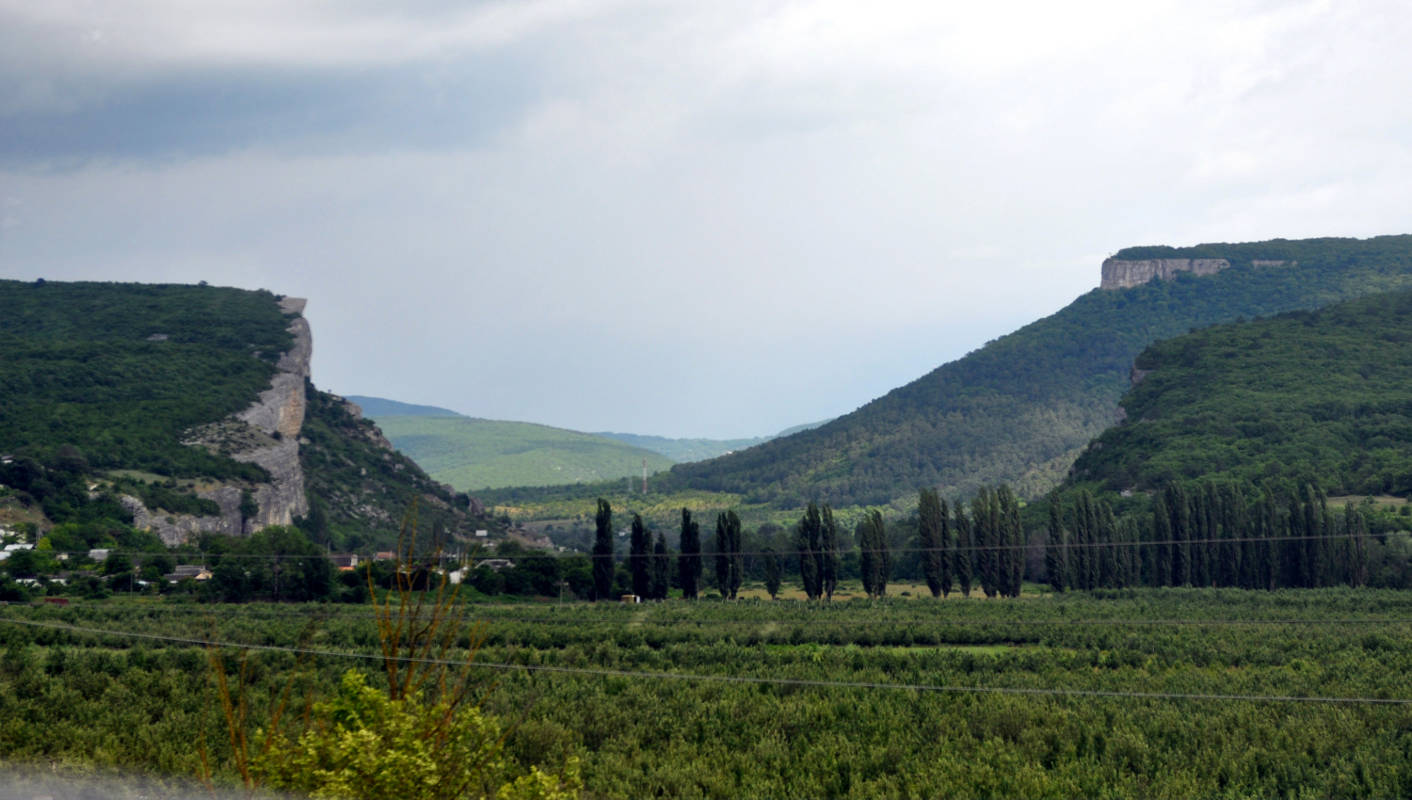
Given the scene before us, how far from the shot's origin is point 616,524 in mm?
148500

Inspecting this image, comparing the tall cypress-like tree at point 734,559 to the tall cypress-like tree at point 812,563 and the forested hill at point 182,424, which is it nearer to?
the tall cypress-like tree at point 812,563

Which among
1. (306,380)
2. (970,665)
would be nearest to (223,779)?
(970,665)

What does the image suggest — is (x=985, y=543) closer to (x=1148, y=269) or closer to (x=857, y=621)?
(x=857, y=621)

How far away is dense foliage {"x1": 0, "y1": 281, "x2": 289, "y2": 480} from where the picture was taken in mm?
90312

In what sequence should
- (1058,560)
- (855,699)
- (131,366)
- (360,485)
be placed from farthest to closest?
(360,485) → (131,366) → (1058,560) → (855,699)

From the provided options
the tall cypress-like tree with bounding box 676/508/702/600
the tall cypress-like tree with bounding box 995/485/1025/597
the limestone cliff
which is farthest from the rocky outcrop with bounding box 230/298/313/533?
the limestone cliff

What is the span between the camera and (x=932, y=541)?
6100cm

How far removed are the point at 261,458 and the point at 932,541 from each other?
2615 inches

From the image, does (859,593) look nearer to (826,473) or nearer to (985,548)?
(985,548)

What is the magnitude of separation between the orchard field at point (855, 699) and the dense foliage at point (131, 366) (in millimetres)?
52145

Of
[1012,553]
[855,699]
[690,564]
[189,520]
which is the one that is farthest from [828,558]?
[189,520]

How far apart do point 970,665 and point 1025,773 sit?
14.1 meters

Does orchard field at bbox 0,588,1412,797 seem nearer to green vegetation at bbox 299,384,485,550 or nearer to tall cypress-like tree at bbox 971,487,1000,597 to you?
tall cypress-like tree at bbox 971,487,1000,597

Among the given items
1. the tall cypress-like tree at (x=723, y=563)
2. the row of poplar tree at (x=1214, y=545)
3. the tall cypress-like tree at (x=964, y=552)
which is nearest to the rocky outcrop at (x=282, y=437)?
the tall cypress-like tree at (x=723, y=563)
